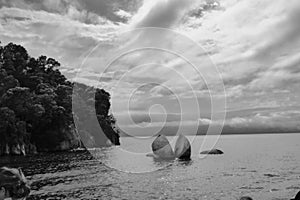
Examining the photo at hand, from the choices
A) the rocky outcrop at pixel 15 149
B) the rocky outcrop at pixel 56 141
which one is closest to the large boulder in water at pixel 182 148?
the rocky outcrop at pixel 15 149

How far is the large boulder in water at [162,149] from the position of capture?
2397 inches

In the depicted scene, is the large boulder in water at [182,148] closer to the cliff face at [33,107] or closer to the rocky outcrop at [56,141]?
the cliff face at [33,107]

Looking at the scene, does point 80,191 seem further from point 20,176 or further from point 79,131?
point 79,131

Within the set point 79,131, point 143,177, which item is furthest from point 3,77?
point 143,177

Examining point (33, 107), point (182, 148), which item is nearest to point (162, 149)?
point (182, 148)

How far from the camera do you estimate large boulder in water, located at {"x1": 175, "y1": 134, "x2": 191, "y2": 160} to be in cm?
5988

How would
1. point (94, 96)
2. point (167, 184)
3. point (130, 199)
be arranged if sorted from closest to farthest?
point (130, 199), point (167, 184), point (94, 96)

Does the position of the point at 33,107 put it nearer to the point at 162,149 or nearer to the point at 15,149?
the point at 15,149

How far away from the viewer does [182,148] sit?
60281 mm

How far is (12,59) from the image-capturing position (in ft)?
267

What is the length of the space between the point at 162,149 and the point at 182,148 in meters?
4.36

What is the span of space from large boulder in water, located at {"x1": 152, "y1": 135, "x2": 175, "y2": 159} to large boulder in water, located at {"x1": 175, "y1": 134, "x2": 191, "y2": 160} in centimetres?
136

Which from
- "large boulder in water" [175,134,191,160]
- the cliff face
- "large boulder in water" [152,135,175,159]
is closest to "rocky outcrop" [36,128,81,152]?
the cliff face

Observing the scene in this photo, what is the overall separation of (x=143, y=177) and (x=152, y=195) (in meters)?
11.2
